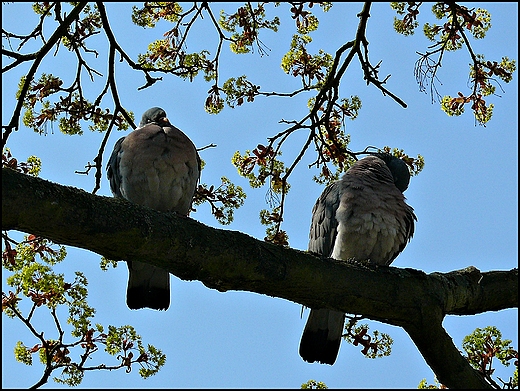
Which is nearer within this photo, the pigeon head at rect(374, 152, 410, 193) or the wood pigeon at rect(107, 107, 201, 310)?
the wood pigeon at rect(107, 107, 201, 310)

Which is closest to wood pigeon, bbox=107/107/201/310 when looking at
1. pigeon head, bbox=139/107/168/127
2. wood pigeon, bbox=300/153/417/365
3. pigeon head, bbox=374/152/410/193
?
pigeon head, bbox=139/107/168/127

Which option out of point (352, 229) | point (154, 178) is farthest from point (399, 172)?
Answer: point (154, 178)

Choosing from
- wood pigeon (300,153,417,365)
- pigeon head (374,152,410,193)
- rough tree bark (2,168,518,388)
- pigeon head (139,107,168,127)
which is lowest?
rough tree bark (2,168,518,388)

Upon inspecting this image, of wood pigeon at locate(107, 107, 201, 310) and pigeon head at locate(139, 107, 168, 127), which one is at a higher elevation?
pigeon head at locate(139, 107, 168, 127)

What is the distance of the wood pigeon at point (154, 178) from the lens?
17.1ft

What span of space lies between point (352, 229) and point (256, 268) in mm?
1891

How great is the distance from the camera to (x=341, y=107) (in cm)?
→ 606

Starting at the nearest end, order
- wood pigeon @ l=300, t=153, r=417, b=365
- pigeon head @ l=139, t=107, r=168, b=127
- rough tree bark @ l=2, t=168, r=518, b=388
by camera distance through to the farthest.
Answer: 1. rough tree bark @ l=2, t=168, r=518, b=388
2. wood pigeon @ l=300, t=153, r=417, b=365
3. pigeon head @ l=139, t=107, r=168, b=127

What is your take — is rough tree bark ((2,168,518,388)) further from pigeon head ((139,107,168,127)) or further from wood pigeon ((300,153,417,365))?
pigeon head ((139,107,168,127))

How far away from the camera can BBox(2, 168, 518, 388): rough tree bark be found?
3.03m

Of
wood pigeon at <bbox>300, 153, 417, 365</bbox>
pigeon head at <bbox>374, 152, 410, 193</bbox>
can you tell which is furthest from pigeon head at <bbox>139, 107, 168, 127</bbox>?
pigeon head at <bbox>374, 152, 410, 193</bbox>

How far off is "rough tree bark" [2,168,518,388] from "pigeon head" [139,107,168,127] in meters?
2.73

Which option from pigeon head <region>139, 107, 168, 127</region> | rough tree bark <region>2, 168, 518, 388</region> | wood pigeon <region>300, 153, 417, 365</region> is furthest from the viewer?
pigeon head <region>139, 107, 168, 127</region>

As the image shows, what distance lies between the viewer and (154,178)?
5.23 m
